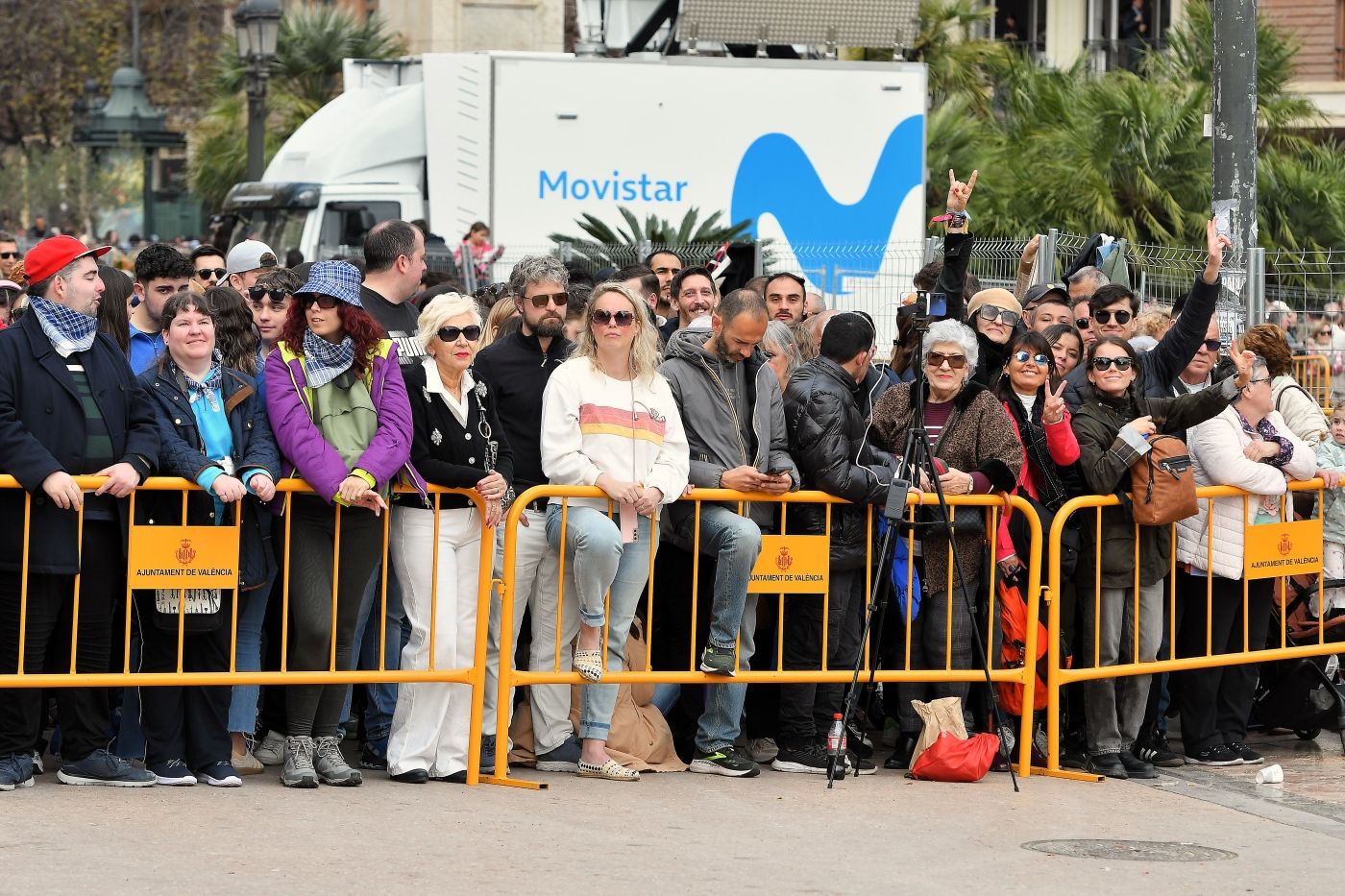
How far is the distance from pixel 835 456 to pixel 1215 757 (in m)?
2.47

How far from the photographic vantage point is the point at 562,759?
28.1 ft

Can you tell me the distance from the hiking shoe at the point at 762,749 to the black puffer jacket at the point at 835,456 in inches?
35.3

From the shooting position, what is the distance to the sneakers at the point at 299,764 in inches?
309

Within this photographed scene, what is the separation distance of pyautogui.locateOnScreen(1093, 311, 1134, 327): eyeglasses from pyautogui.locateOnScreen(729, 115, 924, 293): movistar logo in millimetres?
9777

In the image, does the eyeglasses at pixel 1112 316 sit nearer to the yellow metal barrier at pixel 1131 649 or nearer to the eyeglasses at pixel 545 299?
the yellow metal barrier at pixel 1131 649

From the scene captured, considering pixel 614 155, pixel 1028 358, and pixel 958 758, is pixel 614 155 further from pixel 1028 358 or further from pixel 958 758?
pixel 958 758

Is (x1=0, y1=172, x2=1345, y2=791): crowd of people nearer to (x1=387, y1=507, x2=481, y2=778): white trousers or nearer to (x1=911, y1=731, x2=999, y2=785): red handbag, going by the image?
(x1=387, y1=507, x2=481, y2=778): white trousers

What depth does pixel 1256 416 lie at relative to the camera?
9.66 m

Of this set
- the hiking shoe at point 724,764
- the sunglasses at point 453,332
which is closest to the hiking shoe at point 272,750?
the hiking shoe at point 724,764

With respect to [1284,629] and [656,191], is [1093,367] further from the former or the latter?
[656,191]

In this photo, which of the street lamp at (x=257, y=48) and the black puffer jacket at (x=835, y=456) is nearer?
the black puffer jacket at (x=835, y=456)

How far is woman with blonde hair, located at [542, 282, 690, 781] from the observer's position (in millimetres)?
8227

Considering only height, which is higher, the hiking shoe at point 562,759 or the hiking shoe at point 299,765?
the hiking shoe at point 299,765

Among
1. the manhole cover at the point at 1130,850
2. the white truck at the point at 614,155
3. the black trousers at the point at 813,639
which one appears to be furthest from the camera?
the white truck at the point at 614,155
